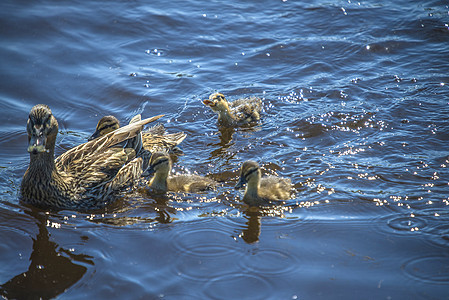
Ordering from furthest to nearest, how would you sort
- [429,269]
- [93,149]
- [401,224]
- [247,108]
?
[247,108]
[93,149]
[401,224]
[429,269]

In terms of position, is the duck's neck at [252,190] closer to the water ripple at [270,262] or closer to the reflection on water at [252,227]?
the reflection on water at [252,227]

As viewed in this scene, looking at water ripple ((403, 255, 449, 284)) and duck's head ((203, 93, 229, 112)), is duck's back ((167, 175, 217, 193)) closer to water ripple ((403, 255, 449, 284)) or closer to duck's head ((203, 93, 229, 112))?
duck's head ((203, 93, 229, 112))

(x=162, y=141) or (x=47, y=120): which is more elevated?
(x=47, y=120)

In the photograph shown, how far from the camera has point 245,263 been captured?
3.99 m

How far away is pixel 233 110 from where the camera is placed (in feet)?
21.2

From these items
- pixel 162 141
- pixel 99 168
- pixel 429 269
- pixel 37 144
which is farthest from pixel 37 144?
pixel 429 269

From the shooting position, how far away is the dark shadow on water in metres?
3.71

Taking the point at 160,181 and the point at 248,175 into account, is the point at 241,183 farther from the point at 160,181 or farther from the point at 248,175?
the point at 160,181

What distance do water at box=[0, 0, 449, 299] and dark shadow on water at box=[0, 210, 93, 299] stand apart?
1 cm

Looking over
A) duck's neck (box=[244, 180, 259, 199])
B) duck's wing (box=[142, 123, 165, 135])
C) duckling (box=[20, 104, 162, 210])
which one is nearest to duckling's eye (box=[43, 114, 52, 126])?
duckling (box=[20, 104, 162, 210])

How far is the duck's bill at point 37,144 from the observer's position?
443cm

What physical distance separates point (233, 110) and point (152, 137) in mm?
1110

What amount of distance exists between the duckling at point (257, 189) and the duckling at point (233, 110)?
164 centimetres

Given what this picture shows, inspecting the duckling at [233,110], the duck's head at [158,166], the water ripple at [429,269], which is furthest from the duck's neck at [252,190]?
the duckling at [233,110]
